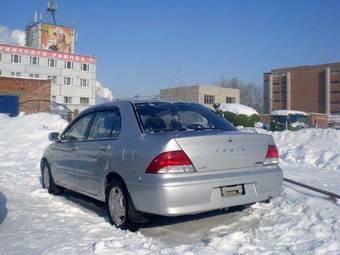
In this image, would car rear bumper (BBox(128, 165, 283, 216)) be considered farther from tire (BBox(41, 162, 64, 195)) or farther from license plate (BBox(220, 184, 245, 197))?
tire (BBox(41, 162, 64, 195))

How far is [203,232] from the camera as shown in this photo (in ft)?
17.1

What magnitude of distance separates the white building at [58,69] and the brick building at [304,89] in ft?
157

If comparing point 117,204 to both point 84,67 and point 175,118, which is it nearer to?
point 175,118

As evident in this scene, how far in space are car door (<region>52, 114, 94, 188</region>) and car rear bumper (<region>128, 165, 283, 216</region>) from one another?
1851 millimetres

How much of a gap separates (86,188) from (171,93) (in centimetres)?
6469

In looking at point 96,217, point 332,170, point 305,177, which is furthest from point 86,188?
point 332,170

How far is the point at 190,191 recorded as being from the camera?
4781 mm

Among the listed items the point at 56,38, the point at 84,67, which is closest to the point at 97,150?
the point at 84,67

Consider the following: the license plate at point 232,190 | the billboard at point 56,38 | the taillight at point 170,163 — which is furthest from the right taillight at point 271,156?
the billboard at point 56,38

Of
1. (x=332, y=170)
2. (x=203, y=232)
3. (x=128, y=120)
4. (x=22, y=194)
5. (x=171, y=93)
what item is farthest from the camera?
(x=171, y=93)

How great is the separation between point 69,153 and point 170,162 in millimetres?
2637

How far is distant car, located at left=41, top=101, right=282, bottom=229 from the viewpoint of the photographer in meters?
4.83

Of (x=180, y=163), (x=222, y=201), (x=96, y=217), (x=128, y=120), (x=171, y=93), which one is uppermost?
(x=171, y=93)

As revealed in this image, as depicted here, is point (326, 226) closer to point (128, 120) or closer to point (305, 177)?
point (128, 120)
